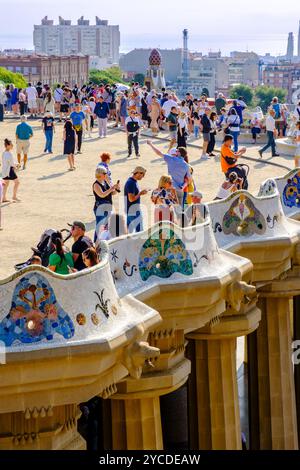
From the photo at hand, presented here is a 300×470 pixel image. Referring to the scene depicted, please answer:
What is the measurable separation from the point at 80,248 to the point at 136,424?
11.5 feet

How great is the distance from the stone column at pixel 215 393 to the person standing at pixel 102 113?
18.7 metres

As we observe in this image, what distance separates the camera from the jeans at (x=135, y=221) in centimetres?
2041

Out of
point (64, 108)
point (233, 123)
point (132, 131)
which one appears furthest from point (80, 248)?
point (64, 108)

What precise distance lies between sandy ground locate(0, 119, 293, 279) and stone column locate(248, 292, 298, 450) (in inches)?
117

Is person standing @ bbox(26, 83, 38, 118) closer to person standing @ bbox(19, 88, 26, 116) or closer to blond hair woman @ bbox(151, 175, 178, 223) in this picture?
person standing @ bbox(19, 88, 26, 116)

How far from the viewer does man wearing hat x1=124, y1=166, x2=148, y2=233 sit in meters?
20.5

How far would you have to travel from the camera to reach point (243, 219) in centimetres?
2145

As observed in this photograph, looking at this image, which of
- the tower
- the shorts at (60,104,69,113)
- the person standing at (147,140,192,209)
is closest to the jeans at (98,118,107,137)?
the shorts at (60,104,69,113)

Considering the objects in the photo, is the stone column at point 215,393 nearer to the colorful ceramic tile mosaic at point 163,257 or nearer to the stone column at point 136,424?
the stone column at point 136,424

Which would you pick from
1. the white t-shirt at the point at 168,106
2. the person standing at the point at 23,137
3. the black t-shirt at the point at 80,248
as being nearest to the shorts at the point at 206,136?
the person standing at the point at 23,137

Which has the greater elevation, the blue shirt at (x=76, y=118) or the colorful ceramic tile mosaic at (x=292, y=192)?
the blue shirt at (x=76, y=118)

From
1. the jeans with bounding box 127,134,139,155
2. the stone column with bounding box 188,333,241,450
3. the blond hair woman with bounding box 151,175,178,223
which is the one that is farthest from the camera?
the jeans with bounding box 127,134,139,155

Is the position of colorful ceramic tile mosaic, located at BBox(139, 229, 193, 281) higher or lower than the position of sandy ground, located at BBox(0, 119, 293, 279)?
higher

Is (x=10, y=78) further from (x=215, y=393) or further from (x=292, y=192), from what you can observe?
(x=215, y=393)
